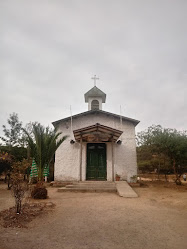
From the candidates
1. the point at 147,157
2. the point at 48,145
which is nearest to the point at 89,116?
the point at 48,145

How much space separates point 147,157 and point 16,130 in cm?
1351

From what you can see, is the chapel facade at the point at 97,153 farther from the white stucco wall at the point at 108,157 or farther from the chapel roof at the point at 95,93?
the chapel roof at the point at 95,93

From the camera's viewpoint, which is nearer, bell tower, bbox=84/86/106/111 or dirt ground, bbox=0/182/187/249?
dirt ground, bbox=0/182/187/249

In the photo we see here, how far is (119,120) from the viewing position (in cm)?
1262

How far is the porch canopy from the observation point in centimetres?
1029

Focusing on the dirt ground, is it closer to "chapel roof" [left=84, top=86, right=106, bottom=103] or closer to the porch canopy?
the porch canopy

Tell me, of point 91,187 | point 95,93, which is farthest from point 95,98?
point 91,187

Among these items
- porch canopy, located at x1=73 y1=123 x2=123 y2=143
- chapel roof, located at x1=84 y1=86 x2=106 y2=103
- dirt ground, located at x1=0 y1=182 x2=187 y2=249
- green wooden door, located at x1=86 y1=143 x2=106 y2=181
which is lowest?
dirt ground, located at x1=0 y1=182 x2=187 y2=249

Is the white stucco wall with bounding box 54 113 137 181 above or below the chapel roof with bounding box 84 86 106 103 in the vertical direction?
below

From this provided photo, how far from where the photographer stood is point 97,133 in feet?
35.7

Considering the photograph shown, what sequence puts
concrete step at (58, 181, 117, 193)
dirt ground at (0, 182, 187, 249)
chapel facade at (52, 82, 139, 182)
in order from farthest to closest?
chapel facade at (52, 82, 139, 182), concrete step at (58, 181, 117, 193), dirt ground at (0, 182, 187, 249)

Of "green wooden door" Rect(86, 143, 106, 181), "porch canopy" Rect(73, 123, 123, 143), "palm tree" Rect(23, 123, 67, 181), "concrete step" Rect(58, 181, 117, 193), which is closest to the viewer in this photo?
"palm tree" Rect(23, 123, 67, 181)

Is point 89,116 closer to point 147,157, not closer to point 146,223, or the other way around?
point 147,157

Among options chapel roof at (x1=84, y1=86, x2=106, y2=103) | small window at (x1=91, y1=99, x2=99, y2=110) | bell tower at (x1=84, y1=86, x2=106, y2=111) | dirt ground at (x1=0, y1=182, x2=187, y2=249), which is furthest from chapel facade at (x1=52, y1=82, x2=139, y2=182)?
dirt ground at (x1=0, y1=182, x2=187, y2=249)
